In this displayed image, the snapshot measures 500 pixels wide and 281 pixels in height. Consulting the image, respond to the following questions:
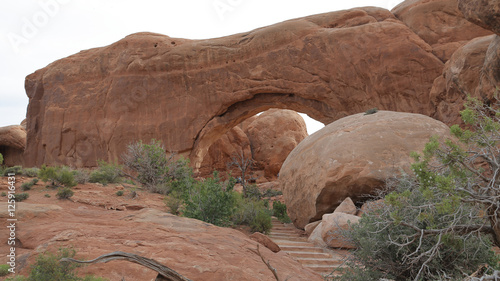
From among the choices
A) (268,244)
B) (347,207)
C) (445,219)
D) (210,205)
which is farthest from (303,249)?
(445,219)

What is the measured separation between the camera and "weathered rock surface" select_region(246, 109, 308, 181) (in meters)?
25.9

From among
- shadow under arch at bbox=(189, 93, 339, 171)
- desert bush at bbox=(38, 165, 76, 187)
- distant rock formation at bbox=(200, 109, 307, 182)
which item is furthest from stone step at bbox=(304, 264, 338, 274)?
distant rock formation at bbox=(200, 109, 307, 182)

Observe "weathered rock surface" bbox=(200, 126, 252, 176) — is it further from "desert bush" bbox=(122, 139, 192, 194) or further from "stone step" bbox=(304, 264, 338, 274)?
"stone step" bbox=(304, 264, 338, 274)

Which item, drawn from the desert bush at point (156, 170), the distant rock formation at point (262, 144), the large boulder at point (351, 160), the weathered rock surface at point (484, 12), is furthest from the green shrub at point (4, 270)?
the distant rock formation at point (262, 144)

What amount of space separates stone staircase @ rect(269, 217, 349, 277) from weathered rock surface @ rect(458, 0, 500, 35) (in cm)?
503

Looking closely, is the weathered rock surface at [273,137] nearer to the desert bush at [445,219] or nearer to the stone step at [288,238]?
the stone step at [288,238]

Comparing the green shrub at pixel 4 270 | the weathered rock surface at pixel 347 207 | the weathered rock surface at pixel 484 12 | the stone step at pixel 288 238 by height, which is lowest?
the stone step at pixel 288 238

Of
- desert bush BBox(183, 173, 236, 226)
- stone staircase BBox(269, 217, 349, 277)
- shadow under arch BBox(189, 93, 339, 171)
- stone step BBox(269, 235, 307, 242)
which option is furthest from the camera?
shadow under arch BBox(189, 93, 339, 171)

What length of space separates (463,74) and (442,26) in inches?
244

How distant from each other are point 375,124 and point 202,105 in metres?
11.0

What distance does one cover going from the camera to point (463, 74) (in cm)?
1052

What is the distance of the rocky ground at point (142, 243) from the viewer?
12.9 feet

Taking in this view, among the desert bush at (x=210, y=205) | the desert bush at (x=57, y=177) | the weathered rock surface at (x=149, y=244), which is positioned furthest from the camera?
the desert bush at (x=57, y=177)

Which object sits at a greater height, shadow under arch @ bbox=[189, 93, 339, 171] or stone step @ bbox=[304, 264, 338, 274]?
shadow under arch @ bbox=[189, 93, 339, 171]
